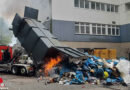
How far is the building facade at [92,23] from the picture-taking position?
22.5 meters

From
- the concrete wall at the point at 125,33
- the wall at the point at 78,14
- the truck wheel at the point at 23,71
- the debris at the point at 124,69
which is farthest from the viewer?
the concrete wall at the point at 125,33

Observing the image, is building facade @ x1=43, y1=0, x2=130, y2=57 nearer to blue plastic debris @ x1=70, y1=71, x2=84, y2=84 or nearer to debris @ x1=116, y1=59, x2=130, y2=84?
blue plastic debris @ x1=70, y1=71, x2=84, y2=84

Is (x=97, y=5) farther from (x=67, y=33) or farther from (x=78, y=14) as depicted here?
(x=67, y=33)

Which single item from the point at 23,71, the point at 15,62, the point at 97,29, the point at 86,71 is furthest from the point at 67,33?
the point at 86,71

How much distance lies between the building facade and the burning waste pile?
31.6 ft

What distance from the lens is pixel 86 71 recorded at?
12.1 metres

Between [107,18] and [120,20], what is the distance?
2312mm

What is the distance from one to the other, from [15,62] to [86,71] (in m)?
6.37

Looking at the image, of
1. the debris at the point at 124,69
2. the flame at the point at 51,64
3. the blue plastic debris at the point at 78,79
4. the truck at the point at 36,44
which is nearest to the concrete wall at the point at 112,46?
the truck at the point at 36,44

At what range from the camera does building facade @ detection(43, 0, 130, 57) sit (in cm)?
2247

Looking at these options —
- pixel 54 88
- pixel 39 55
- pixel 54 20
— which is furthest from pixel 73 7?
pixel 54 88

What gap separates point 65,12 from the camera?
74.9ft

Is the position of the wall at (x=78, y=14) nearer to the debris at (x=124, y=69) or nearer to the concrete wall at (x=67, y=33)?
the concrete wall at (x=67, y=33)

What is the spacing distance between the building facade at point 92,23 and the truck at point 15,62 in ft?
24.2
